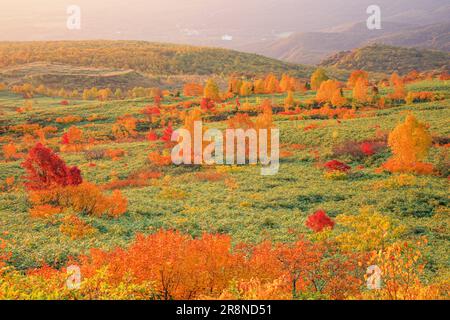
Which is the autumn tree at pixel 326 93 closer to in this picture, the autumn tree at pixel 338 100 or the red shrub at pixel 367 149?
the autumn tree at pixel 338 100

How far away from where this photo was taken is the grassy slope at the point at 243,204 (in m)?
28.8

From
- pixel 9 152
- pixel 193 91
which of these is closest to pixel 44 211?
pixel 9 152

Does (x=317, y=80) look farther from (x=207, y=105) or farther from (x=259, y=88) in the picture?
(x=207, y=105)

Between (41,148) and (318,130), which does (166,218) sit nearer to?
(41,148)

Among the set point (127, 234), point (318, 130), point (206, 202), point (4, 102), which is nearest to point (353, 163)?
point (318, 130)

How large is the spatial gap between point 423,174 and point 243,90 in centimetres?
7267

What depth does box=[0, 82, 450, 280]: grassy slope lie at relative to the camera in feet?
94.6

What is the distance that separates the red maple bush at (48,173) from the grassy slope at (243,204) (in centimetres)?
230

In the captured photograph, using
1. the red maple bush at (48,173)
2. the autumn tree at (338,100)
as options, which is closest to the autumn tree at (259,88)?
the autumn tree at (338,100)

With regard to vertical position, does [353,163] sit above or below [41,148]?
below

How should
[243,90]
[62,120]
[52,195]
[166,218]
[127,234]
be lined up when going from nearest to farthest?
[127,234], [166,218], [52,195], [62,120], [243,90]

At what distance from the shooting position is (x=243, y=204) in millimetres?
39562

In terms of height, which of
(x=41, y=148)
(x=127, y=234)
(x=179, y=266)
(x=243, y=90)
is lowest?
(x=127, y=234)

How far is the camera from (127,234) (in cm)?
3131
